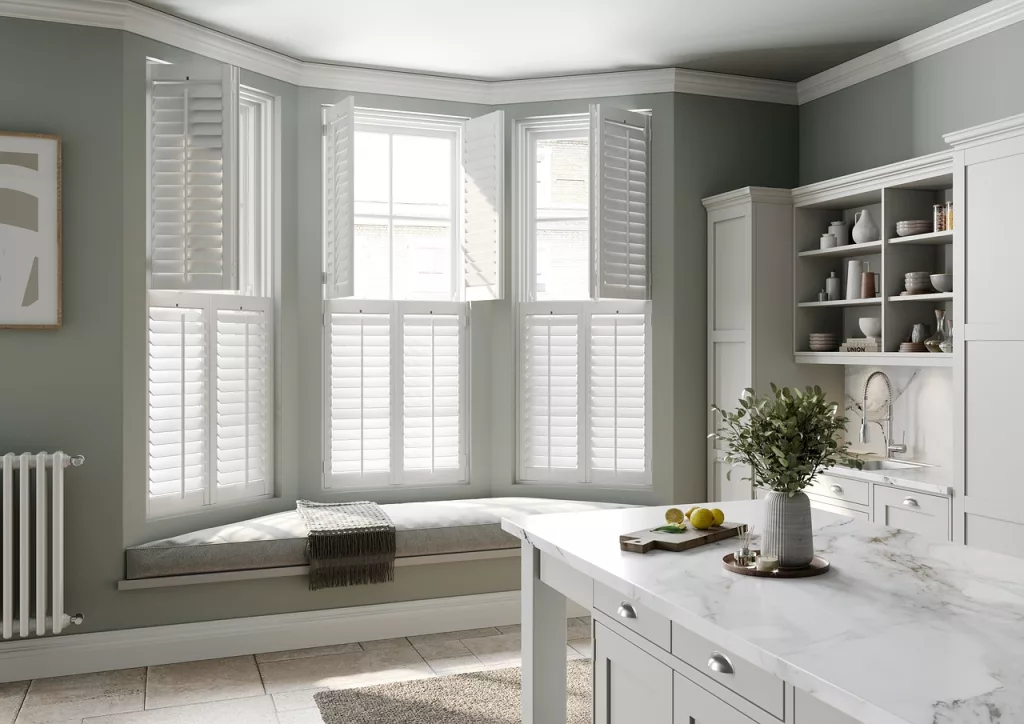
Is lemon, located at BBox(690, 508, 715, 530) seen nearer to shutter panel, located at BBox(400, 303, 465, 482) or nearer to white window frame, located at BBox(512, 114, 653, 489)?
white window frame, located at BBox(512, 114, 653, 489)

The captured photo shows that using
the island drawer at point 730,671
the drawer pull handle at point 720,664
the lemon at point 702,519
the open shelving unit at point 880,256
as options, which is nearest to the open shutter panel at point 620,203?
the open shelving unit at point 880,256

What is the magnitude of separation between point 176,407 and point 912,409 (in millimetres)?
3433

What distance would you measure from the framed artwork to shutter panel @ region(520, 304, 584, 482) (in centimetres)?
235

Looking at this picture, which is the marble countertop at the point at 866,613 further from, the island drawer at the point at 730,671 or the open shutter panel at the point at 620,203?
the open shutter panel at the point at 620,203

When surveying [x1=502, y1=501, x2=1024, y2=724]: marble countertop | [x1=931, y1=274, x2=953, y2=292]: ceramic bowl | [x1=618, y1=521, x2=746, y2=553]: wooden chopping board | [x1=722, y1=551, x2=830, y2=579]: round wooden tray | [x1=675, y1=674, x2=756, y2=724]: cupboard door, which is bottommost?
[x1=675, y1=674, x2=756, y2=724]: cupboard door

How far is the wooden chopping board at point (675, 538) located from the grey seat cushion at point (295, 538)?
1930mm

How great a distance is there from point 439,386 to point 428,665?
152cm

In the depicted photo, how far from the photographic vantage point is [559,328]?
189 inches

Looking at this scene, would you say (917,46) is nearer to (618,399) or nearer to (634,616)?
(618,399)

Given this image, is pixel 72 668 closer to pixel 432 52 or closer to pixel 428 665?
pixel 428 665

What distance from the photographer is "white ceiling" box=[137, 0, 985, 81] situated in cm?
375

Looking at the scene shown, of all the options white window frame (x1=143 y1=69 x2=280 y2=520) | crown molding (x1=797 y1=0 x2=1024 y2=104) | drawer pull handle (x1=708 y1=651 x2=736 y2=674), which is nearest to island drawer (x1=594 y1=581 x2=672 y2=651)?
drawer pull handle (x1=708 y1=651 x2=736 y2=674)

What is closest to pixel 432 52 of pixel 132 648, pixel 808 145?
pixel 808 145

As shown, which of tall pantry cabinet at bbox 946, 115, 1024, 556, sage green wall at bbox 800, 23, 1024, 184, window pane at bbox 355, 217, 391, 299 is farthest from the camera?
window pane at bbox 355, 217, 391, 299
